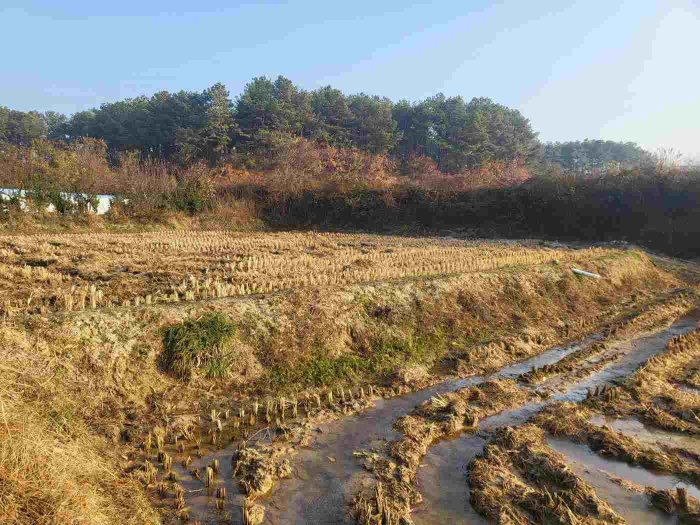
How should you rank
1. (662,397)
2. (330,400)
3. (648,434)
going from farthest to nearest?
(662,397) < (330,400) < (648,434)

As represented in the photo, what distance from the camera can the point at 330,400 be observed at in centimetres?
736

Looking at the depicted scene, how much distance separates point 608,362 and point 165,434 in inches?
336

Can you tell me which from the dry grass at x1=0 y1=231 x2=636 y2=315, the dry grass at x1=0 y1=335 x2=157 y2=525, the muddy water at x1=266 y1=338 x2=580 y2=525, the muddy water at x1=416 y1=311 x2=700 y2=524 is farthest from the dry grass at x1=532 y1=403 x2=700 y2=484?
the dry grass at x1=0 y1=231 x2=636 y2=315

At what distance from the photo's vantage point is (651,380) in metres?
8.40

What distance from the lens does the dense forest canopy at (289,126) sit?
159 ft

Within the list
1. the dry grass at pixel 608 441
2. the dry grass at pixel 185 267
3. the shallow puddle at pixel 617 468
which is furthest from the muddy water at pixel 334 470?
the dry grass at pixel 185 267

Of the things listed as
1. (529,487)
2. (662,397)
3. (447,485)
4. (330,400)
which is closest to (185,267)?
(330,400)

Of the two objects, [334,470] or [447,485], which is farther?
[334,470]

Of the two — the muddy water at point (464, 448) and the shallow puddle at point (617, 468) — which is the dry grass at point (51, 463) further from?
the shallow puddle at point (617, 468)

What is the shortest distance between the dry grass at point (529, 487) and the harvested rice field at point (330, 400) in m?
0.02

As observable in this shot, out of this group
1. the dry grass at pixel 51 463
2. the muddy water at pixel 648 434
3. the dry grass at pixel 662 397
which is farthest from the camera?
the dry grass at pixel 662 397

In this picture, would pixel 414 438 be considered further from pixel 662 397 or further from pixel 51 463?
pixel 662 397

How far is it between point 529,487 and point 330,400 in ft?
10.4

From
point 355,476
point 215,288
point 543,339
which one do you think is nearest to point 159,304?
point 215,288
